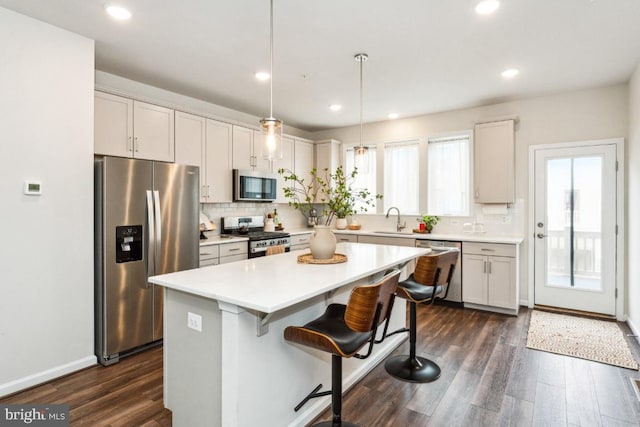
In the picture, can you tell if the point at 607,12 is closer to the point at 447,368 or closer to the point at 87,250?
the point at 447,368

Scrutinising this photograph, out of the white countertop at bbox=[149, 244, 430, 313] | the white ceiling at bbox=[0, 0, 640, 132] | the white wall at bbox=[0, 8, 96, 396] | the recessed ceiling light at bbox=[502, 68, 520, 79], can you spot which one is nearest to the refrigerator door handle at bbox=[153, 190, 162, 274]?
the white wall at bbox=[0, 8, 96, 396]

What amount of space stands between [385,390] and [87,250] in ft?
8.65

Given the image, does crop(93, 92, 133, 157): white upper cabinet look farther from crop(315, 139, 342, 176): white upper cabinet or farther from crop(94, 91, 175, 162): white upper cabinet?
crop(315, 139, 342, 176): white upper cabinet

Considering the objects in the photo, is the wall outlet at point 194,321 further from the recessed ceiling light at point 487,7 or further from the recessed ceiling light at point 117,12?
the recessed ceiling light at point 487,7

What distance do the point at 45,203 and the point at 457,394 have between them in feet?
11.1

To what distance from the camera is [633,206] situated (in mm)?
3600

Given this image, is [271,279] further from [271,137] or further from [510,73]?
[510,73]

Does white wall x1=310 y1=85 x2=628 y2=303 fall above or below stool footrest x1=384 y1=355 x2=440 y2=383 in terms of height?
above

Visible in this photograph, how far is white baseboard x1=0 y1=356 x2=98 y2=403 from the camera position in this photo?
7.91 ft

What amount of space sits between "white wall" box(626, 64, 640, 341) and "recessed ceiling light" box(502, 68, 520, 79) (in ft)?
3.60

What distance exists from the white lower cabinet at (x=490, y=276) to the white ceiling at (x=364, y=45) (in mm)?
1955

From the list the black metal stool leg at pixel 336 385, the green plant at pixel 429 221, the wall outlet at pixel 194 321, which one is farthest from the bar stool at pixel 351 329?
the green plant at pixel 429 221

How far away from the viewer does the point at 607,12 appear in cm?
247

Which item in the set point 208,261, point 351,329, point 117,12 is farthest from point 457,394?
point 117,12
